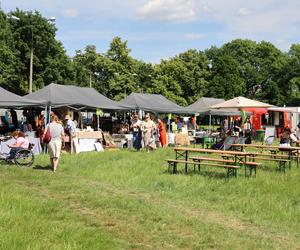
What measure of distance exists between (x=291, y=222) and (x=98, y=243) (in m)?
3.82

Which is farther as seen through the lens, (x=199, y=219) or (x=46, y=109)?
(x=46, y=109)

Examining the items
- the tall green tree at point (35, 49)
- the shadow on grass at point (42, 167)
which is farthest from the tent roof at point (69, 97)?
the tall green tree at point (35, 49)

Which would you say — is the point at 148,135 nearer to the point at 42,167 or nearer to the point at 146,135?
the point at 146,135

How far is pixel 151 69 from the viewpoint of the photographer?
66.0 meters

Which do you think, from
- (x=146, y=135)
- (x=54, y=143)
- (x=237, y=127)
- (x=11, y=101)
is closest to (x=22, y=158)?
(x=54, y=143)

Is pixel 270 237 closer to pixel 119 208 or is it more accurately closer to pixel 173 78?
pixel 119 208

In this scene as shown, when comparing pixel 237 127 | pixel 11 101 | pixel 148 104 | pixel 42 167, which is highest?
pixel 148 104

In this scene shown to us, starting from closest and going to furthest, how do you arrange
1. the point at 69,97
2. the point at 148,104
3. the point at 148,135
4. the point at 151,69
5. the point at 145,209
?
1. the point at 145,209
2. the point at 148,135
3. the point at 69,97
4. the point at 148,104
5. the point at 151,69

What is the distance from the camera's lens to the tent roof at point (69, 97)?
68.9 ft

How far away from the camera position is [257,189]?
1105 centimetres

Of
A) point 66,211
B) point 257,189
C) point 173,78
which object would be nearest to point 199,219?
point 66,211

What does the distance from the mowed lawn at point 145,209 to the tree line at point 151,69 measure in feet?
98.2

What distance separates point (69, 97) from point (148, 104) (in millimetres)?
6536

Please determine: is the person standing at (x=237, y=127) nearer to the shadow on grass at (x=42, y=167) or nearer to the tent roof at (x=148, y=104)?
the tent roof at (x=148, y=104)
